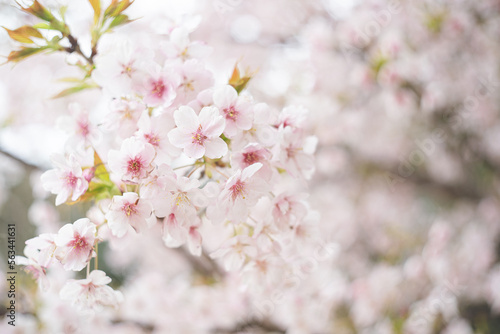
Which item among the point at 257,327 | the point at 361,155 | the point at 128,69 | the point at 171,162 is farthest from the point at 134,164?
the point at 361,155

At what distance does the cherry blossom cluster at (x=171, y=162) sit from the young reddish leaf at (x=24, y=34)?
0.14 metres

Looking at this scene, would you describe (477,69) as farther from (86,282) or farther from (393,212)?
(86,282)

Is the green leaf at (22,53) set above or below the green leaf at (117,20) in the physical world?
below

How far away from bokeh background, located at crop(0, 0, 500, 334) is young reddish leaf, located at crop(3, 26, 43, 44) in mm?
218

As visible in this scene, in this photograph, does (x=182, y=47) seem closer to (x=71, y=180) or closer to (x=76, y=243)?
(x=71, y=180)

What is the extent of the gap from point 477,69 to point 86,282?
2.90 meters

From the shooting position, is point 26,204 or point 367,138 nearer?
point 26,204

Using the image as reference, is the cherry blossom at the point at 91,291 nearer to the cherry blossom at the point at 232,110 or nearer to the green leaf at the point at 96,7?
the cherry blossom at the point at 232,110

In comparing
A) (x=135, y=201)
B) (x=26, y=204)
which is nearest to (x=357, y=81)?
(x=135, y=201)

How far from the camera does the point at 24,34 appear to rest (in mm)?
866

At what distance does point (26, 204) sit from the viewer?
131 inches

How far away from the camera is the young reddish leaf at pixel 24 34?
2.80ft

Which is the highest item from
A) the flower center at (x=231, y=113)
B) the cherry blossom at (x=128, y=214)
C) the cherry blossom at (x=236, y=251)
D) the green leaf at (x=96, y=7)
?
the green leaf at (x=96, y=7)

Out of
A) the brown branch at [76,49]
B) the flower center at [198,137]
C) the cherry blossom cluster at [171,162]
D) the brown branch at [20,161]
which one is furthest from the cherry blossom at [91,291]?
the brown branch at [20,161]
